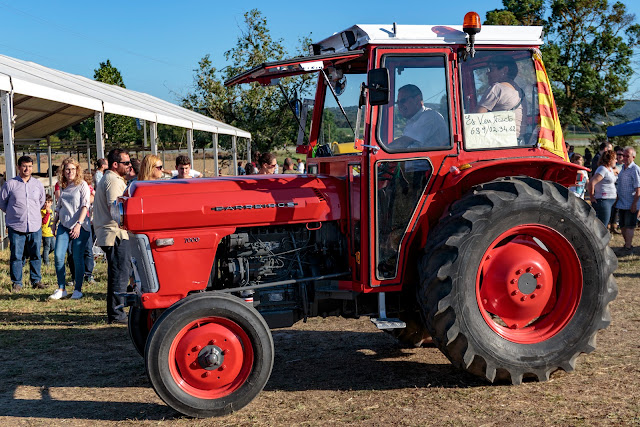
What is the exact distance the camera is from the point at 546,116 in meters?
5.01

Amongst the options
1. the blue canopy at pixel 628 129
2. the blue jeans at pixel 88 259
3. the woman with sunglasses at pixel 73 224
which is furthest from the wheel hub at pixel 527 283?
the blue canopy at pixel 628 129

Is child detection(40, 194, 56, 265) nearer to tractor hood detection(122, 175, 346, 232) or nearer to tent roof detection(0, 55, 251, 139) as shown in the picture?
tent roof detection(0, 55, 251, 139)

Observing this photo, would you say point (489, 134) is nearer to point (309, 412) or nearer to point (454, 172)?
point (454, 172)

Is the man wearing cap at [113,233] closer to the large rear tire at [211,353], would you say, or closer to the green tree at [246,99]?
the large rear tire at [211,353]

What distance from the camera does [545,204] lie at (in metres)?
4.70

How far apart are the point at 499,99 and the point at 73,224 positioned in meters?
5.86

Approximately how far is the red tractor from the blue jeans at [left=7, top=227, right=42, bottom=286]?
4.93m

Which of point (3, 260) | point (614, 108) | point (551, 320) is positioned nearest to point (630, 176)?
point (551, 320)

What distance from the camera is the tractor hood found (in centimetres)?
459

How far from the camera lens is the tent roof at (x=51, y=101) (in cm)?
1040

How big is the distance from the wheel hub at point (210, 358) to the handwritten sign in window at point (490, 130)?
2208mm

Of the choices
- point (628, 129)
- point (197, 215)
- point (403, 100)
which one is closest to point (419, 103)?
point (403, 100)

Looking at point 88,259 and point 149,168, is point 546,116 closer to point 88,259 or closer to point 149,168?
point 149,168

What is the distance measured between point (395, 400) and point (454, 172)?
160 centimetres
